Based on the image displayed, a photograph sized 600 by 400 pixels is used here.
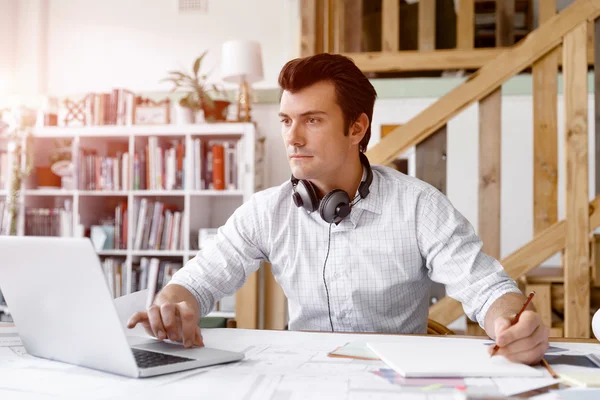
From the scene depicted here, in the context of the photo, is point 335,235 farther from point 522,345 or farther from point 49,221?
point 49,221

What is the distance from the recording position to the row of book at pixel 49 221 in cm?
382

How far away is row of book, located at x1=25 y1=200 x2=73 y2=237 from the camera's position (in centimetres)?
382

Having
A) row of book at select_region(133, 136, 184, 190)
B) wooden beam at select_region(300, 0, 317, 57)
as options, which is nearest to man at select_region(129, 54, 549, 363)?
wooden beam at select_region(300, 0, 317, 57)

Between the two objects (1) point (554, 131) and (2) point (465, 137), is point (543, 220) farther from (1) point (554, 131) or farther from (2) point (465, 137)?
(2) point (465, 137)

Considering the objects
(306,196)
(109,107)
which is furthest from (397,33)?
(109,107)

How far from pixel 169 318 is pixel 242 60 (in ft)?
8.73

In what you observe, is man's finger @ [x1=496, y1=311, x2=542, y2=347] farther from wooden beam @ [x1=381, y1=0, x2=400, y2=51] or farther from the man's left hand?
wooden beam @ [x1=381, y1=0, x2=400, y2=51]

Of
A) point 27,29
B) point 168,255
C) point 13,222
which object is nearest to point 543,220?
point 168,255

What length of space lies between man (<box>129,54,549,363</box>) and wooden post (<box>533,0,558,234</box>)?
898mm

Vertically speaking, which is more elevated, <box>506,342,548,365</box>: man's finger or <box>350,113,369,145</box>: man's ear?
<box>350,113,369,145</box>: man's ear

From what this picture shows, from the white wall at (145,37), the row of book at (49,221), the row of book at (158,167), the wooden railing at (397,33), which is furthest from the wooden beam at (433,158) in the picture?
the row of book at (49,221)

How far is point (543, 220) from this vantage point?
88.5 inches

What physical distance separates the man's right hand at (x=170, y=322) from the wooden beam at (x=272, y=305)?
233 centimetres

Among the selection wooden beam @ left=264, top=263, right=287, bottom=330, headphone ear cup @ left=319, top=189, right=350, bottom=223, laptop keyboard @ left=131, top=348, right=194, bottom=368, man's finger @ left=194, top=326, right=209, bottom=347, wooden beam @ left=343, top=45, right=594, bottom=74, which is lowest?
wooden beam @ left=264, top=263, right=287, bottom=330
